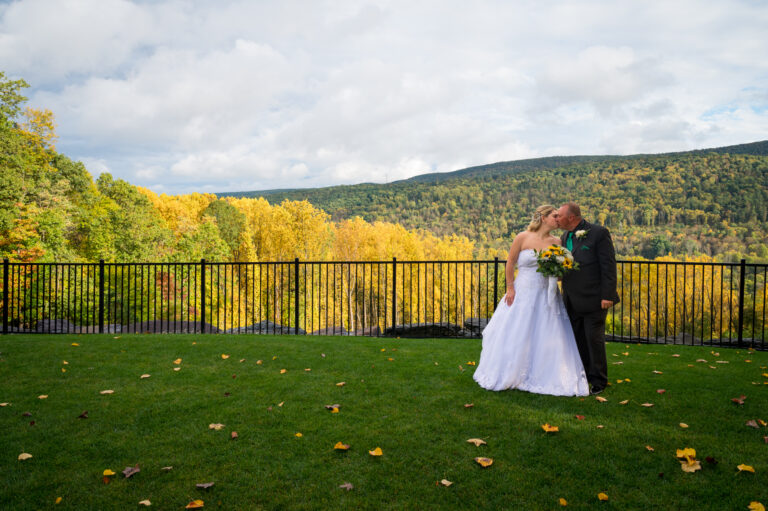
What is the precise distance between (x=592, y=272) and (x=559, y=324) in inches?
27.5

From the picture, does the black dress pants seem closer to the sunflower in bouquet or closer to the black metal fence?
the sunflower in bouquet

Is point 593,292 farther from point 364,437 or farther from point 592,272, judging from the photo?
point 364,437

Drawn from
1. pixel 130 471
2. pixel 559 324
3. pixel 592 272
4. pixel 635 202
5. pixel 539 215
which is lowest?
pixel 130 471

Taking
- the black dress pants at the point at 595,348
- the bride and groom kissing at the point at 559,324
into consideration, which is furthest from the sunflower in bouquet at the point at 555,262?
Result: the black dress pants at the point at 595,348

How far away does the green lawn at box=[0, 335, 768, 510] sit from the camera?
2807 millimetres

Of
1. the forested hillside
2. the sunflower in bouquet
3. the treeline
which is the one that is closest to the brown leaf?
the sunflower in bouquet

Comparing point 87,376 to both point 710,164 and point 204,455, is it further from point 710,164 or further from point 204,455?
point 710,164

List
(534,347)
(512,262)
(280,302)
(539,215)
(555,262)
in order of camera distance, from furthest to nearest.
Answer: (280,302)
(512,262)
(539,215)
(534,347)
(555,262)

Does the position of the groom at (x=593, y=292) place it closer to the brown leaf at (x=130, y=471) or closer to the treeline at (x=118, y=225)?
the brown leaf at (x=130, y=471)

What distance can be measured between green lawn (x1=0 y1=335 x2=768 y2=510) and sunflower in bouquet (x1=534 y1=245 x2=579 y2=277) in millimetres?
1360

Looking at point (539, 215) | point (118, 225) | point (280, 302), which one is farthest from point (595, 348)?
point (118, 225)

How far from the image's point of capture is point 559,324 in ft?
16.2

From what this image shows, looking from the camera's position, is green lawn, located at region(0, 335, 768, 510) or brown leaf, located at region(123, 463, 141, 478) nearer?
green lawn, located at region(0, 335, 768, 510)

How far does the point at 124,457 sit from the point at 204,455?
594mm
